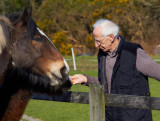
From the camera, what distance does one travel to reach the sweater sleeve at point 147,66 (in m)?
3.06

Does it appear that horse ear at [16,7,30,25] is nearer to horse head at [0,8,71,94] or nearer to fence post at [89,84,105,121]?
horse head at [0,8,71,94]

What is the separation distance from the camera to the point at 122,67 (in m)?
3.23

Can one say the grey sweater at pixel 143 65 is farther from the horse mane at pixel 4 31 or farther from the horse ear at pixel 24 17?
the horse mane at pixel 4 31

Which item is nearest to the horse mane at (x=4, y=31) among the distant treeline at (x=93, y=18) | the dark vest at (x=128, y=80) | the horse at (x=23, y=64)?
the horse at (x=23, y=64)

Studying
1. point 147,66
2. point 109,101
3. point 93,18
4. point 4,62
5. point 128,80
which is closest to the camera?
point 4,62

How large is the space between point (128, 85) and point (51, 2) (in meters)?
29.0

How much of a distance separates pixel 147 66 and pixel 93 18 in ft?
91.3

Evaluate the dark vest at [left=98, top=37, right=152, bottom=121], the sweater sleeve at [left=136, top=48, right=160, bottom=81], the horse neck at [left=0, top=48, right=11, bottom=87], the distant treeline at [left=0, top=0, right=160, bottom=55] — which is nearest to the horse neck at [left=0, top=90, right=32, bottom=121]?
the horse neck at [left=0, top=48, right=11, bottom=87]

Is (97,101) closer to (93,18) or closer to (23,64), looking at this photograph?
(23,64)

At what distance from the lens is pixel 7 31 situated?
2707mm

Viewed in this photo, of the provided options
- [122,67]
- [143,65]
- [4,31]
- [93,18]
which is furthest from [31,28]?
[93,18]

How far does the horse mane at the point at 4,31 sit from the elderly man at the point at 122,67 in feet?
3.24

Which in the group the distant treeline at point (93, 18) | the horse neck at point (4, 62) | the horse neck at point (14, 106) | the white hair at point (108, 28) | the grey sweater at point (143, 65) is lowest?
the distant treeline at point (93, 18)

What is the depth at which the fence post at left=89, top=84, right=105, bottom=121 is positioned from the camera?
344 cm
